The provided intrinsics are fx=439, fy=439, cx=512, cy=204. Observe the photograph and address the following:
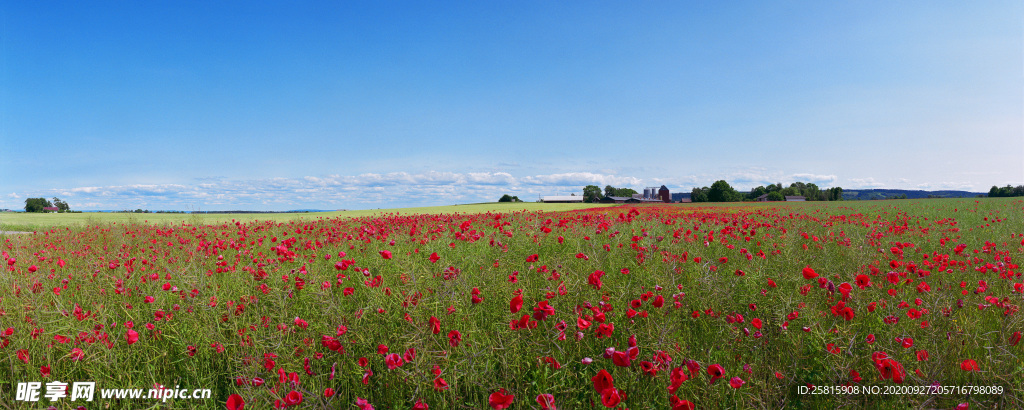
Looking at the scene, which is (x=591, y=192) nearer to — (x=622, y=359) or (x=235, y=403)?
(x=622, y=359)

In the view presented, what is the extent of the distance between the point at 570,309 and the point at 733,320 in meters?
1.02

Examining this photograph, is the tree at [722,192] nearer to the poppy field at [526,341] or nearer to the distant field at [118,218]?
the distant field at [118,218]

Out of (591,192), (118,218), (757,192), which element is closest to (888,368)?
(118,218)

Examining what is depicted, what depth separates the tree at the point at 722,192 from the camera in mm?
82375

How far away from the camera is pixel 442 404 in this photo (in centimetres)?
208

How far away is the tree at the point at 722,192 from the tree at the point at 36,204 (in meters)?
91.5

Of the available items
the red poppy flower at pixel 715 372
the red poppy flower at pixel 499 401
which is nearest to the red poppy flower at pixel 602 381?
the red poppy flower at pixel 499 401

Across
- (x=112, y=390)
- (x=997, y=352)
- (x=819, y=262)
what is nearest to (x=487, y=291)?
→ (x=112, y=390)

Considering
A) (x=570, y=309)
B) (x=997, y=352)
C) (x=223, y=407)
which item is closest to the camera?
A: (x=223, y=407)

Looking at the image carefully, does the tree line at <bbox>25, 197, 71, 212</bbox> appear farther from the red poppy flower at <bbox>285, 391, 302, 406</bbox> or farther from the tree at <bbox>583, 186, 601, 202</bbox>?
the tree at <bbox>583, 186, 601, 202</bbox>

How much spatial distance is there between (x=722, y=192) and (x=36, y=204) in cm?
9322

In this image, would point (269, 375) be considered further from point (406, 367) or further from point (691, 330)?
point (691, 330)

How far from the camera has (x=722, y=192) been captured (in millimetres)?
82375

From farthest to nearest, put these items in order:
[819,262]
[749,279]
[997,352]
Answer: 1. [819,262]
2. [749,279]
3. [997,352]
